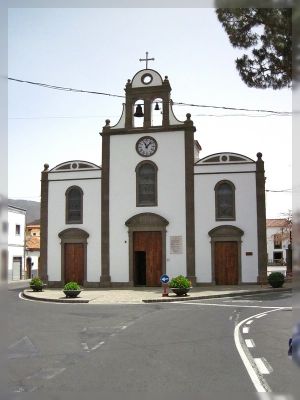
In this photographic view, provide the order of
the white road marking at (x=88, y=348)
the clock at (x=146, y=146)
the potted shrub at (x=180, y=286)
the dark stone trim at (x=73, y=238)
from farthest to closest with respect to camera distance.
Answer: the dark stone trim at (x=73, y=238) → the clock at (x=146, y=146) → the potted shrub at (x=180, y=286) → the white road marking at (x=88, y=348)

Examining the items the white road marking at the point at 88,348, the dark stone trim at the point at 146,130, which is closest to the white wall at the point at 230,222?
the dark stone trim at the point at 146,130

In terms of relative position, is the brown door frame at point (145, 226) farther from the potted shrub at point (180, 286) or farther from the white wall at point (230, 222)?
the potted shrub at point (180, 286)

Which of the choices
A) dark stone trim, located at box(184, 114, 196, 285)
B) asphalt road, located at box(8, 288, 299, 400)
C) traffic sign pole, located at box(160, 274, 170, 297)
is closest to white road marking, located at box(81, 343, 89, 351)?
asphalt road, located at box(8, 288, 299, 400)

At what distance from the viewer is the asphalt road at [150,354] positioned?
6742 millimetres

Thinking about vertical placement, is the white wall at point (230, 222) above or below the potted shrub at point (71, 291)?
above

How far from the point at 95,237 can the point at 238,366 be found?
24799mm

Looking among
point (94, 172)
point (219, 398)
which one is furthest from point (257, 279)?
point (219, 398)

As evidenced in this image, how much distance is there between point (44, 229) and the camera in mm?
33531

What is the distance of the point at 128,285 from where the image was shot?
31.6 m

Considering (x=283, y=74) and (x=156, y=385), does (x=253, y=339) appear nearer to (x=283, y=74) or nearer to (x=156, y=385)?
(x=156, y=385)

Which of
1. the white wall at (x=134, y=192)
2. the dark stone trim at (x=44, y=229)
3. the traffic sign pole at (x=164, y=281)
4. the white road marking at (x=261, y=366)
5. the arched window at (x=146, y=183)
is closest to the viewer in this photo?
the white road marking at (x=261, y=366)

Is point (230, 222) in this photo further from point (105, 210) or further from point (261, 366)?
point (261, 366)

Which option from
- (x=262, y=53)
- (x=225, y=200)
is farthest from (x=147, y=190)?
(x=262, y=53)

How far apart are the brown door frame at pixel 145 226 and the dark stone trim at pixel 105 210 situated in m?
1.54
